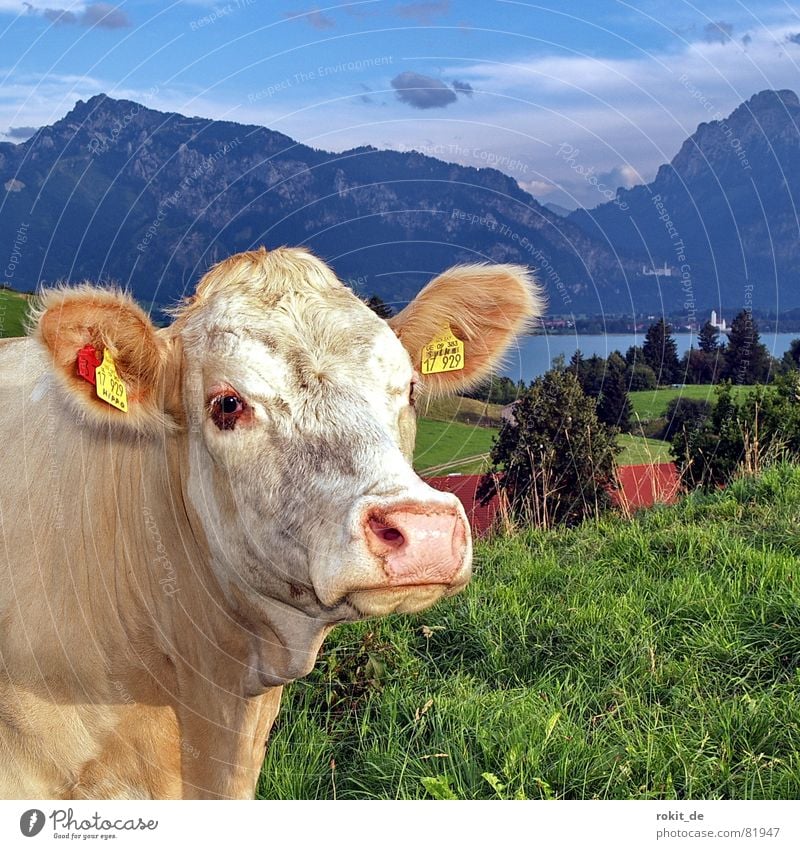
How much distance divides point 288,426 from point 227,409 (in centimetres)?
25

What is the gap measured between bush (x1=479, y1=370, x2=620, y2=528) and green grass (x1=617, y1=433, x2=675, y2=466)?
0.44 ft

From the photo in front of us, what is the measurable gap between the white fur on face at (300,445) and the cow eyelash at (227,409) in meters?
0.02

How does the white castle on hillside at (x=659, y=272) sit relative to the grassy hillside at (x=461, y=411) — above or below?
above

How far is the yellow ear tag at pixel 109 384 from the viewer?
3.04m

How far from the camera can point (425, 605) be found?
8.62ft

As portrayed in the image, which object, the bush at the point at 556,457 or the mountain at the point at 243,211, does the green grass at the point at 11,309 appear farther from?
the bush at the point at 556,457

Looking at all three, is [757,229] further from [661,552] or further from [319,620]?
[319,620]

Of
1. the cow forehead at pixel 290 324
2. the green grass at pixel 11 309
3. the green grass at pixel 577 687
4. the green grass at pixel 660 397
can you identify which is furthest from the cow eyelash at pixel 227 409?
the green grass at pixel 660 397

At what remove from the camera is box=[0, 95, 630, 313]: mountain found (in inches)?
147

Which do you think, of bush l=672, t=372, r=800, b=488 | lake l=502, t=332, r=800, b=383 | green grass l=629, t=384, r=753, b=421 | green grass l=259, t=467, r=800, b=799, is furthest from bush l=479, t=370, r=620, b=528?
lake l=502, t=332, r=800, b=383

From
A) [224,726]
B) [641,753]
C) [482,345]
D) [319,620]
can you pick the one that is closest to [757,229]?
[482,345]

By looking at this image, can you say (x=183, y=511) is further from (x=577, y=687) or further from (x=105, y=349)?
(x=577, y=687)

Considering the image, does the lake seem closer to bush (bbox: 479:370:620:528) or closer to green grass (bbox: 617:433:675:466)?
bush (bbox: 479:370:620:528)

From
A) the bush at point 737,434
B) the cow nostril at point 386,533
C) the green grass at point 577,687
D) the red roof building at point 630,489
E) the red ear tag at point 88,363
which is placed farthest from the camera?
the bush at point 737,434
